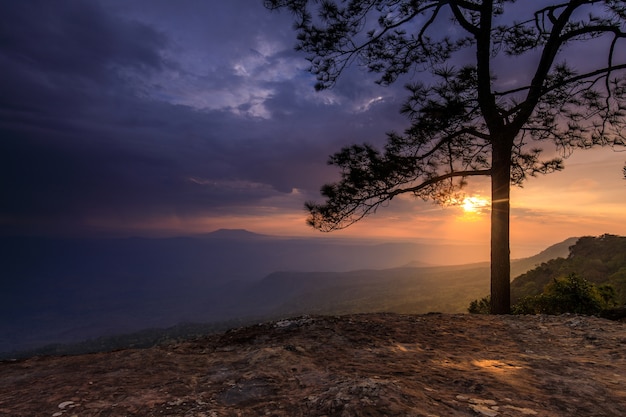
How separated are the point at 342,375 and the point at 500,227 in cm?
763

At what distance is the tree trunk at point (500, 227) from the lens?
891 cm

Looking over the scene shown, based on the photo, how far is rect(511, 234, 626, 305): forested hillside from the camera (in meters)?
16.4

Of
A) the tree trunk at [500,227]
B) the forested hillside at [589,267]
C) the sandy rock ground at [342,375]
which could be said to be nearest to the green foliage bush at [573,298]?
the tree trunk at [500,227]

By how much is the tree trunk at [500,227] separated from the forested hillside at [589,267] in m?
8.84

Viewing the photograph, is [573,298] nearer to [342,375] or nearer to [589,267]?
[342,375]

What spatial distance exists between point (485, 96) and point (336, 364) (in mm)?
8600

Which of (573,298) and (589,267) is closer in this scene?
(573,298)

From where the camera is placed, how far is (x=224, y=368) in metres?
3.76

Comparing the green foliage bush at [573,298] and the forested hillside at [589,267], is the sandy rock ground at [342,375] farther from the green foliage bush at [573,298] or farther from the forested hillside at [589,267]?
the forested hillside at [589,267]

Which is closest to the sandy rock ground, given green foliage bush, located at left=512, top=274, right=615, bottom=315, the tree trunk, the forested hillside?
the tree trunk

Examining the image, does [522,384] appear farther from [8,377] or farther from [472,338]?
[8,377]

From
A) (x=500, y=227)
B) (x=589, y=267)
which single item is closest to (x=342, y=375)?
(x=500, y=227)

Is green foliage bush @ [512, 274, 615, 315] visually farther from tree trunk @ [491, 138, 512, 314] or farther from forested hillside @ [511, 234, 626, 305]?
forested hillside @ [511, 234, 626, 305]

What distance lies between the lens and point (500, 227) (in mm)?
9117
